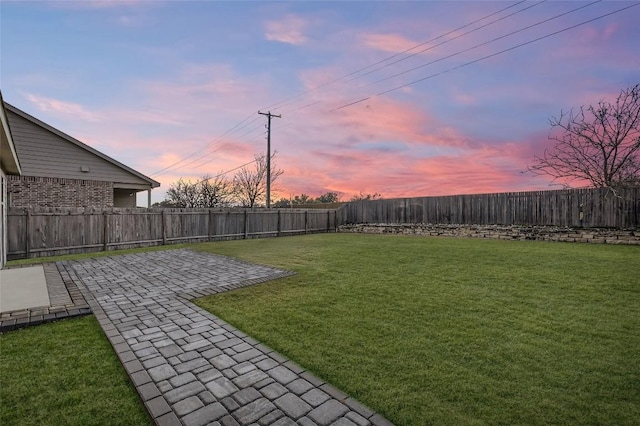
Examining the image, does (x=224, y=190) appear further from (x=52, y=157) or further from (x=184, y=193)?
(x=52, y=157)

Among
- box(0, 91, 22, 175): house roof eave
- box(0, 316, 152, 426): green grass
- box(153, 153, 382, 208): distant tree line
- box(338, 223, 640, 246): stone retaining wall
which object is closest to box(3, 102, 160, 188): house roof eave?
box(0, 91, 22, 175): house roof eave

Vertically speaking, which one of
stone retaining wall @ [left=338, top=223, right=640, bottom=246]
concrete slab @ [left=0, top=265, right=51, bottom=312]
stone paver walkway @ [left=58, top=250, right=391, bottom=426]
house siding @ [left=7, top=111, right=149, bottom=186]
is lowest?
stone paver walkway @ [left=58, top=250, right=391, bottom=426]

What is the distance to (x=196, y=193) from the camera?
24469 millimetres

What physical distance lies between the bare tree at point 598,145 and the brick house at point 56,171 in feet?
64.5

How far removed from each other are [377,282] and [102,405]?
13.3ft

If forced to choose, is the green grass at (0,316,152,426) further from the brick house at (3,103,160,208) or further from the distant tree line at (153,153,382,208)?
the distant tree line at (153,153,382,208)

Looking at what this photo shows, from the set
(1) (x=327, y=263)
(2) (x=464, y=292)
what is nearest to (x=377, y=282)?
(2) (x=464, y=292)

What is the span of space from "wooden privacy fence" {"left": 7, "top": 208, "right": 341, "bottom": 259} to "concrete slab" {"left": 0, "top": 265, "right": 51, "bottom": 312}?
3047 millimetres

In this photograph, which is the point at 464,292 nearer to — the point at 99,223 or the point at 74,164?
the point at 99,223

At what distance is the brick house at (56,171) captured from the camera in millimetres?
12469

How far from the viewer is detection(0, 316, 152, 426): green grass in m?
2.02

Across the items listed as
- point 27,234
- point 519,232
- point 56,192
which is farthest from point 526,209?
point 56,192

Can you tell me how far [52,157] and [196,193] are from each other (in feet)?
37.4

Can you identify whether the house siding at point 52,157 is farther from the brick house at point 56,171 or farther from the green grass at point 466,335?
the green grass at point 466,335
